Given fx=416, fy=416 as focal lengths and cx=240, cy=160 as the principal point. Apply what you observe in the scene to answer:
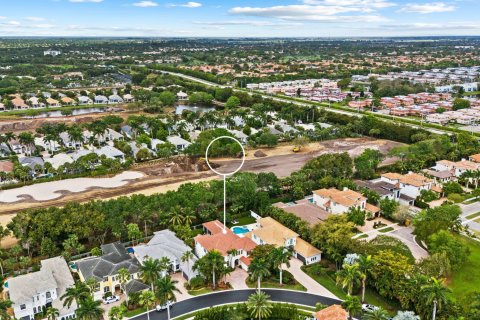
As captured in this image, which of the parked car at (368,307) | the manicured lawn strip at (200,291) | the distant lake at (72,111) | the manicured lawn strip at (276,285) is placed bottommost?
the manicured lawn strip at (200,291)

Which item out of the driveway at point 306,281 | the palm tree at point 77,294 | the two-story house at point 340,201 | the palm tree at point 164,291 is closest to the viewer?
the palm tree at point 77,294

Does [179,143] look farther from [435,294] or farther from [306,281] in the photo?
[435,294]

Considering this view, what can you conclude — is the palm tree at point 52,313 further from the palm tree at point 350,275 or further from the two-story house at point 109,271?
the palm tree at point 350,275

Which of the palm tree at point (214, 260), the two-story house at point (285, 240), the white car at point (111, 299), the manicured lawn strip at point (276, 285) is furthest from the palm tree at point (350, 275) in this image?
the white car at point (111, 299)

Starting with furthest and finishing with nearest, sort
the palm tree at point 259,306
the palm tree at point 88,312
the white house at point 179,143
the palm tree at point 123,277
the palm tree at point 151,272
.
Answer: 1. the white house at point 179,143
2. the palm tree at point 123,277
3. the palm tree at point 151,272
4. the palm tree at point 259,306
5. the palm tree at point 88,312

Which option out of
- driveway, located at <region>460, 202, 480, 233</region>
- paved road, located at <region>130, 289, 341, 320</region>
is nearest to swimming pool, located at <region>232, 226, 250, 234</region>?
paved road, located at <region>130, 289, 341, 320</region>

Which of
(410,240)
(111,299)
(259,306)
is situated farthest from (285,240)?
(111,299)

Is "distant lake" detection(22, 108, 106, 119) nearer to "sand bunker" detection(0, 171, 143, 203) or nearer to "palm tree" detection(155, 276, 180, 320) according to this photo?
"sand bunker" detection(0, 171, 143, 203)
